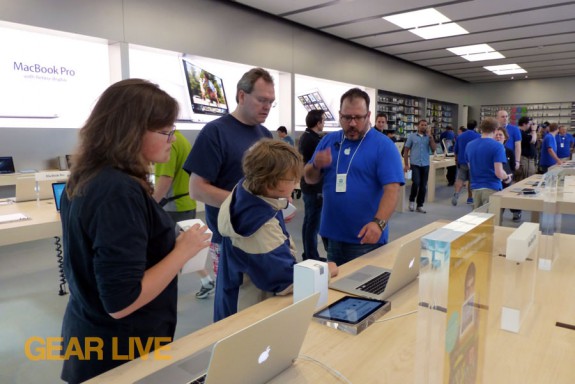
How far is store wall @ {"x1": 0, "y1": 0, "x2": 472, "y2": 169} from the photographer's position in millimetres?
4691

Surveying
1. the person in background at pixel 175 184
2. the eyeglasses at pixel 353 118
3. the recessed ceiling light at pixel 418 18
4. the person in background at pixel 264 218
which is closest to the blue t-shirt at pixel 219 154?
the eyeglasses at pixel 353 118

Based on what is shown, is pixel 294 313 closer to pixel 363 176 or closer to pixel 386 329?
pixel 386 329

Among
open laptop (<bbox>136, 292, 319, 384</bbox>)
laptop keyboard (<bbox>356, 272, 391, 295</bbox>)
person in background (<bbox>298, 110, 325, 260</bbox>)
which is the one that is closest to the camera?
open laptop (<bbox>136, 292, 319, 384</bbox>)

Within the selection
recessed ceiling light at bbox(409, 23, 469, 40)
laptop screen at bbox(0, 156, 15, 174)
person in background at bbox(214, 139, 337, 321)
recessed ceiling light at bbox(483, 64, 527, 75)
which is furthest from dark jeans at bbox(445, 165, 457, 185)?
person in background at bbox(214, 139, 337, 321)

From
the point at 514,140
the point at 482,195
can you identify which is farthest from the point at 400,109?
the point at 482,195

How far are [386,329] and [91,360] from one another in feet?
2.63

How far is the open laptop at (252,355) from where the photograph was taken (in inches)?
29.6

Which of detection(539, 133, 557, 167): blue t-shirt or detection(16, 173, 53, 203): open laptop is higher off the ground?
detection(539, 133, 557, 167): blue t-shirt

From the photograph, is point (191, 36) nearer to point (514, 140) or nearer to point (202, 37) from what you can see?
point (202, 37)

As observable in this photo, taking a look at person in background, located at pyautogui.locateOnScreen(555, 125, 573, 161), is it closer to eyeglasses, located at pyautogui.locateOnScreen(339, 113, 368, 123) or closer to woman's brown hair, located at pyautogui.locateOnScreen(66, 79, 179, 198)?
eyeglasses, located at pyautogui.locateOnScreen(339, 113, 368, 123)

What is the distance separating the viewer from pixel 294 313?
0.89 metres

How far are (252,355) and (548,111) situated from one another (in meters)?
16.5

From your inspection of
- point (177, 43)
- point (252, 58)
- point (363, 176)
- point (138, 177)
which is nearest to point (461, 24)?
point (252, 58)

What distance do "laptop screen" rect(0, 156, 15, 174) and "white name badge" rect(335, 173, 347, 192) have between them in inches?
162
